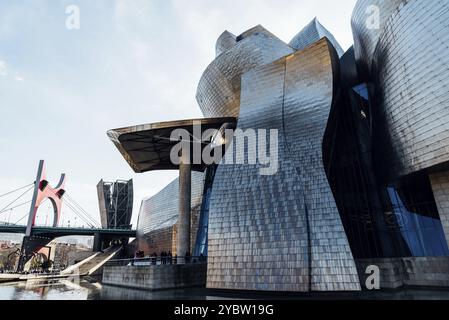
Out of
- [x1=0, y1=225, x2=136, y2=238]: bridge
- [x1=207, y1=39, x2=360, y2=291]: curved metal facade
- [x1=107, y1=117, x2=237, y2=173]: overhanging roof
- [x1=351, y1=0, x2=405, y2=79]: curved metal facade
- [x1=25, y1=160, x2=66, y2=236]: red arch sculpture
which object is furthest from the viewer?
[x1=0, y1=225, x2=136, y2=238]: bridge

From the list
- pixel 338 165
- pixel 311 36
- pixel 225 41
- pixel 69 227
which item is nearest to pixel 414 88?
pixel 338 165

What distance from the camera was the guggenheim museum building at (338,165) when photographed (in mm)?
14344

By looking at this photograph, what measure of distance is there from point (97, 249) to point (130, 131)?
122 feet

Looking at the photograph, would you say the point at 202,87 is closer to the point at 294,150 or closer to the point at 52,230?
the point at 294,150

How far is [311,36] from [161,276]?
32680 millimetres

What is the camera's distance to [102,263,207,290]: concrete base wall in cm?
1497

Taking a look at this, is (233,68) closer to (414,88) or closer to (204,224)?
(204,224)

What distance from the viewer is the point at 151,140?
22.7m

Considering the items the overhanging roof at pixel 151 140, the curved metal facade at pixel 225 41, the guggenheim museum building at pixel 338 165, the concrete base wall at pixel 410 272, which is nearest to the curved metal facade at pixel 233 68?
the guggenheim museum building at pixel 338 165

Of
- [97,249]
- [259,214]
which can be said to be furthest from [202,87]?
[97,249]

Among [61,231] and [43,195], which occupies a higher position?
[43,195]

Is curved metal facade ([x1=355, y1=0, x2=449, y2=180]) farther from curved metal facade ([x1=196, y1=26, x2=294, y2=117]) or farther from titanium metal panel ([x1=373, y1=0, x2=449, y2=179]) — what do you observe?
curved metal facade ([x1=196, y1=26, x2=294, y2=117])

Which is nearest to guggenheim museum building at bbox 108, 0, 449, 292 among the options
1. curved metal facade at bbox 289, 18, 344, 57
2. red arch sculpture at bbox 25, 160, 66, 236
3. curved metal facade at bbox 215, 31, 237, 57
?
curved metal facade at bbox 289, 18, 344, 57

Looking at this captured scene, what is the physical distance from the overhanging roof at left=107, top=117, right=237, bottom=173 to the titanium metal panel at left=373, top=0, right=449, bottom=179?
1122 centimetres
